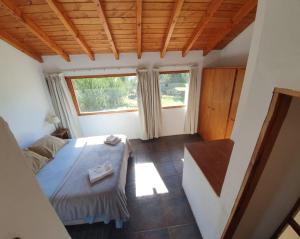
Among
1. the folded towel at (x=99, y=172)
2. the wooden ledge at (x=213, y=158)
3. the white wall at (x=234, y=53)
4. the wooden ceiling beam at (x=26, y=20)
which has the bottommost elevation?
the folded towel at (x=99, y=172)

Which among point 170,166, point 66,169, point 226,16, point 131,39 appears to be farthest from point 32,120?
point 226,16

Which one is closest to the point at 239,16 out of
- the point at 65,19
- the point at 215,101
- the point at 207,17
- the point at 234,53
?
the point at 207,17

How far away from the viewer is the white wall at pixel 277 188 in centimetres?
79

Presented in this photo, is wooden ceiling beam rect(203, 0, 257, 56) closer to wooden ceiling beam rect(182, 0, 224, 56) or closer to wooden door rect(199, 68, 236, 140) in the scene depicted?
wooden ceiling beam rect(182, 0, 224, 56)

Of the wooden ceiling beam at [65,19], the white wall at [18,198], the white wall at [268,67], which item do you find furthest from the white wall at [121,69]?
the white wall at [18,198]

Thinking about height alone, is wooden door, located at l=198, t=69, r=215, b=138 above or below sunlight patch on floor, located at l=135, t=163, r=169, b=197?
above

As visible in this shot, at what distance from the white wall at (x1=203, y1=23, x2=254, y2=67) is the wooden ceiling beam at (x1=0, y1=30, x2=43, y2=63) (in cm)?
376

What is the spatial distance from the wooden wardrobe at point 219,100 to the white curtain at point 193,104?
0.13 m

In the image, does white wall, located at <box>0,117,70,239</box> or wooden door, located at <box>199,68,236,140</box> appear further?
wooden door, located at <box>199,68,236,140</box>

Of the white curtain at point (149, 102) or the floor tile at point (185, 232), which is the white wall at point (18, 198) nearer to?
the floor tile at point (185, 232)

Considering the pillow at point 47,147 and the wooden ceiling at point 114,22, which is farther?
the pillow at point 47,147

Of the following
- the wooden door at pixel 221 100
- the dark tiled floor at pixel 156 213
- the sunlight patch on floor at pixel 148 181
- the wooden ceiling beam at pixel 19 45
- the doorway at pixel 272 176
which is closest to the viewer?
the doorway at pixel 272 176

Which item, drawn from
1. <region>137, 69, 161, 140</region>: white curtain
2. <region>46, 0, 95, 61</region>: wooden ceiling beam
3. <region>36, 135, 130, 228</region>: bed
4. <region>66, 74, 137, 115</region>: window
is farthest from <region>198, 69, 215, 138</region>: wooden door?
<region>46, 0, 95, 61</region>: wooden ceiling beam

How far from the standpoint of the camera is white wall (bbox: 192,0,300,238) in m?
0.55
